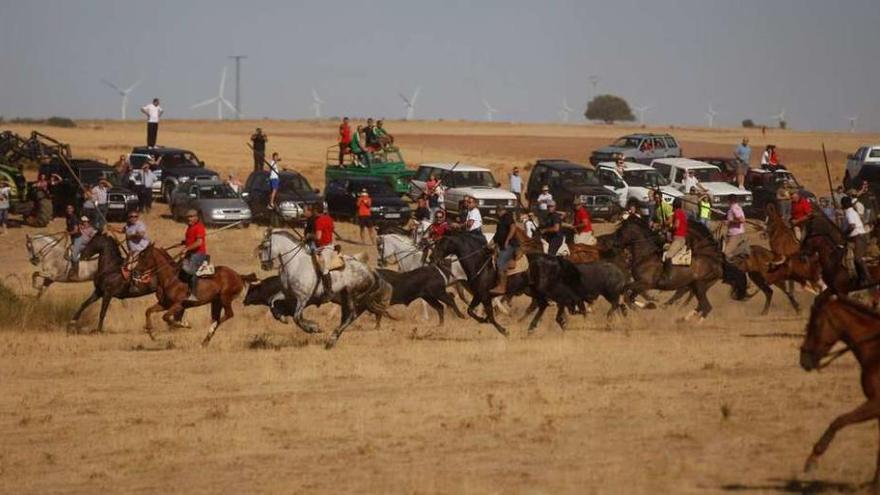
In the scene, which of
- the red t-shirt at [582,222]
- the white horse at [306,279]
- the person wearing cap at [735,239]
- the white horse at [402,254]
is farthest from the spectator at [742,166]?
the white horse at [306,279]

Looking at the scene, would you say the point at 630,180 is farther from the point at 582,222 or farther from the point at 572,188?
the point at 582,222

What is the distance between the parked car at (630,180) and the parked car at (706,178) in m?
0.42

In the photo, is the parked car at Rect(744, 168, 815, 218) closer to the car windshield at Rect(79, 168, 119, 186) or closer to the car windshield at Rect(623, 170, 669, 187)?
the car windshield at Rect(623, 170, 669, 187)

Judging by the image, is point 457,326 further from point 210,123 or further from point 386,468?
point 210,123

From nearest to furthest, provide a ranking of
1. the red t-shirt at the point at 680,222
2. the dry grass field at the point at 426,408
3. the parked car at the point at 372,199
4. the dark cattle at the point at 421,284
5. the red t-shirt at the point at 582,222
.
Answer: the dry grass field at the point at 426,408 → the dark cattle at the point at 421,284 → the red t-shirt at the point at 680,222 → the red t-shirt at the point at 582,222 → the parked car at the point at 372,199

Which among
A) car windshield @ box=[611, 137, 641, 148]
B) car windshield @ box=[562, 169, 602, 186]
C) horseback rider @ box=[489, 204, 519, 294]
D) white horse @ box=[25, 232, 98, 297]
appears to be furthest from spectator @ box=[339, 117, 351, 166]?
horseback rider @ box=[489, 204, 519, 294]

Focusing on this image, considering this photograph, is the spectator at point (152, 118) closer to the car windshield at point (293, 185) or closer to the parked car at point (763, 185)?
the car windshield at point (293, 185)

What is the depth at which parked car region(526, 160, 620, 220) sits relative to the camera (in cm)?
4688

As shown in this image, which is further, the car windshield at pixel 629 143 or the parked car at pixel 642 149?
the car windshield at pixel 629 143

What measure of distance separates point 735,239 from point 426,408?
1208 centimetres

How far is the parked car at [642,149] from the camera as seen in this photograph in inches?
2382

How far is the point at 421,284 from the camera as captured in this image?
1061 inches

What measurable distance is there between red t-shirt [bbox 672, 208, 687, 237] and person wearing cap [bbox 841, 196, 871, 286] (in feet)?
9.73

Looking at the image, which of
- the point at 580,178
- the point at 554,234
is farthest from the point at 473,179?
the point at 554,234
